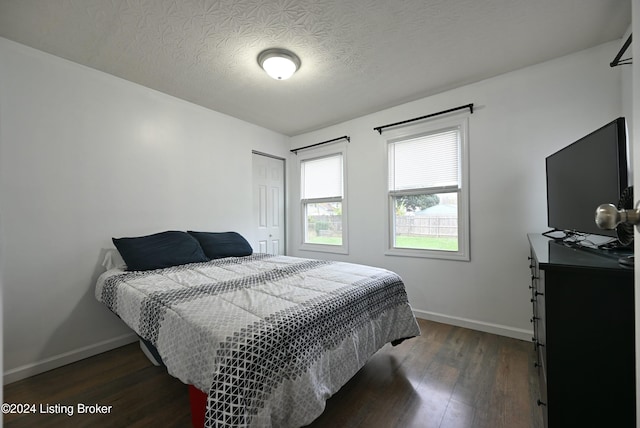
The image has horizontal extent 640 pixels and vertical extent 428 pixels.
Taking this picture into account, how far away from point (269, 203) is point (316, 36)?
2.51 metres

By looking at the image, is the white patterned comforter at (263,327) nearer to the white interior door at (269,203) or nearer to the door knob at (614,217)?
the door knob at (614,217)

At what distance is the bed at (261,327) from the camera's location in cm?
115

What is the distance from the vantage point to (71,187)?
91.3 inches

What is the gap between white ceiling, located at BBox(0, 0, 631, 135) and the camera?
1789 mm

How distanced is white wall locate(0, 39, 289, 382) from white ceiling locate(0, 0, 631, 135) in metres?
0.26

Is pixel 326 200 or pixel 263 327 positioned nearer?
pixel 263 327

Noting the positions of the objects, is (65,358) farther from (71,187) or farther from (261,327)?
(261,327)

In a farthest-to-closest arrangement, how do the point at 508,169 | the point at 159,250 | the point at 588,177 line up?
the point at 508,169
the point at 159,250
the point at 588,177

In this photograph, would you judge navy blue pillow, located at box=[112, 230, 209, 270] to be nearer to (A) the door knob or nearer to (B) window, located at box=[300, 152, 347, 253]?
(B) window, located at box=[300, 152, 347, 253]

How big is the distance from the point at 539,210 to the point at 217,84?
323 centimetres

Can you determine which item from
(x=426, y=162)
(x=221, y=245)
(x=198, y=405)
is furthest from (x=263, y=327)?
(x=426, y=162)

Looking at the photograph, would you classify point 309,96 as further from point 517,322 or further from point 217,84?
point 517,322

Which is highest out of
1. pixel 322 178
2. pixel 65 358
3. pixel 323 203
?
pixel 322 178

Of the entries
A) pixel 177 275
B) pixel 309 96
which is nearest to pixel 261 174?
pixel 309 96
